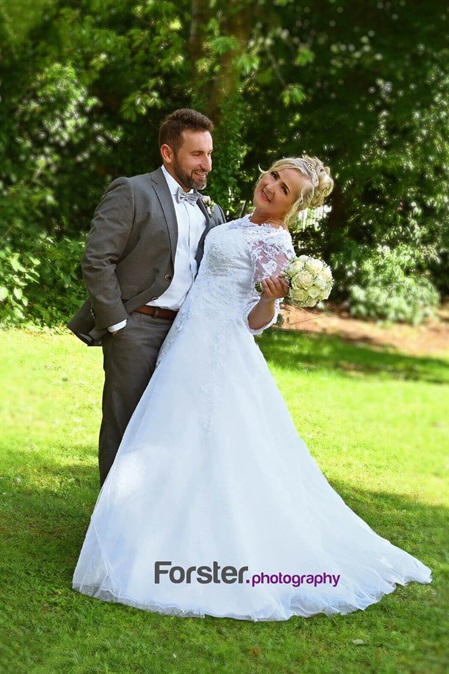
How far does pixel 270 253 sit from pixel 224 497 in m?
0.87

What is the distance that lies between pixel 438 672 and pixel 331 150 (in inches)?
263

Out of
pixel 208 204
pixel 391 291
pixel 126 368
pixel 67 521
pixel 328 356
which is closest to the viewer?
pixel 126 368

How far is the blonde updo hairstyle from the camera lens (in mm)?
3010

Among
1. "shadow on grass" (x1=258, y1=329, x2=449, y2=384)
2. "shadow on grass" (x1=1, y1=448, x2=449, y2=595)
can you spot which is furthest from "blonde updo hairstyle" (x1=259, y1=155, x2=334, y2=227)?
"shadow on grass" (x1=258, y1=329, x2=449, y2=384)

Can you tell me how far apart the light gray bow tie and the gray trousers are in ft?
1.52

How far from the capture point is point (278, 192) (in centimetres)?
303

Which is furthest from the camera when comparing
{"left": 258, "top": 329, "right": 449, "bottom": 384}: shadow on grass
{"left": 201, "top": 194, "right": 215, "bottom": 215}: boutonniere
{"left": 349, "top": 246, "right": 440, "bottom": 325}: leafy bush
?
{"left": 349, "top": 246, "right": 440, "bottom": 325}: leafy bush

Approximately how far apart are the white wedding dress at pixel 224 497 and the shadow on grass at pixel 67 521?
0.33 m

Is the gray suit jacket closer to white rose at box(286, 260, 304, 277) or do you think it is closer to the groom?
the groom

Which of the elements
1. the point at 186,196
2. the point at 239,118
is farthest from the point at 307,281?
the point at 239,118

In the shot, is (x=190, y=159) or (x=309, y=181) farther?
(x=190, y=159)

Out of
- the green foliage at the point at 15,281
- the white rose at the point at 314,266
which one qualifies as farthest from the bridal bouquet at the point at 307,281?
A: the green foliage at the point at 15,281

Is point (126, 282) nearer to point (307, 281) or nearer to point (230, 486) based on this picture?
point (307, 281)

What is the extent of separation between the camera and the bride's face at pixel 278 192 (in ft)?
9.86
